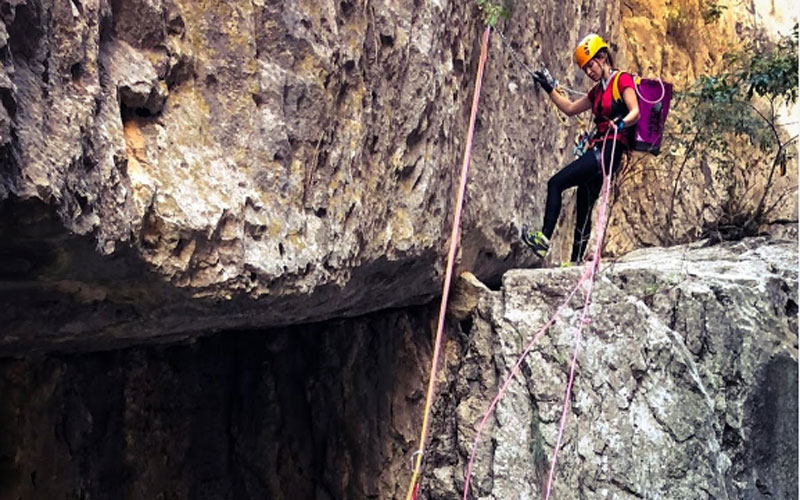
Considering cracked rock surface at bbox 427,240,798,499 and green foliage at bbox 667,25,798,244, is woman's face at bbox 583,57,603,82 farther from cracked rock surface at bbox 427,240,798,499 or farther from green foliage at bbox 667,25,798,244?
green foliage at bbox 667,25,798,244

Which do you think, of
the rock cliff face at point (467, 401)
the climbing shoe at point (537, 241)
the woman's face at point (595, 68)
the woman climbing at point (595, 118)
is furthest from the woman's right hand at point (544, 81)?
the rock cliff face at point (467, 401)

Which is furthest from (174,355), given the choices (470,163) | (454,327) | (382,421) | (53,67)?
(53,67)

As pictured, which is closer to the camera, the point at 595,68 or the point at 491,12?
the point at 491,12

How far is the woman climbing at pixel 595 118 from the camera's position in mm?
4922

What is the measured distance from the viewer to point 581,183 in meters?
5.36

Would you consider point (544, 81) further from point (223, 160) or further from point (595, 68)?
point (223, 160)

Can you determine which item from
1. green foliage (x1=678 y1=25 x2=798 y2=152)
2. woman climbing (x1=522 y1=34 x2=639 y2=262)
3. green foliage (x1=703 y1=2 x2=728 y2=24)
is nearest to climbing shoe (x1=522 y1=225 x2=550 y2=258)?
woman climbing (x1=522 y1=34 x2=639 y2=262)

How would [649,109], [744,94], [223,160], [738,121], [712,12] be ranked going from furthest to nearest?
[712,12] → [744,94] → [738,121] → [649,109] → [223,160]

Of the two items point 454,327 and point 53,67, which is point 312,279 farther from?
point 454,327

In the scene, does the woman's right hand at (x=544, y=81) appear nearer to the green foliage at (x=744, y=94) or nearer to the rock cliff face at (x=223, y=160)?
the rock cliff face at (x=223, y=160)

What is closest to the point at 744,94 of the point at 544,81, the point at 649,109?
the point at 649,109

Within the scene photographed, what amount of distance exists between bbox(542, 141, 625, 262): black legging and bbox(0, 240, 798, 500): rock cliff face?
0.56 m

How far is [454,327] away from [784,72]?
2.92 meters

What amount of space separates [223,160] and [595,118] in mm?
2883
